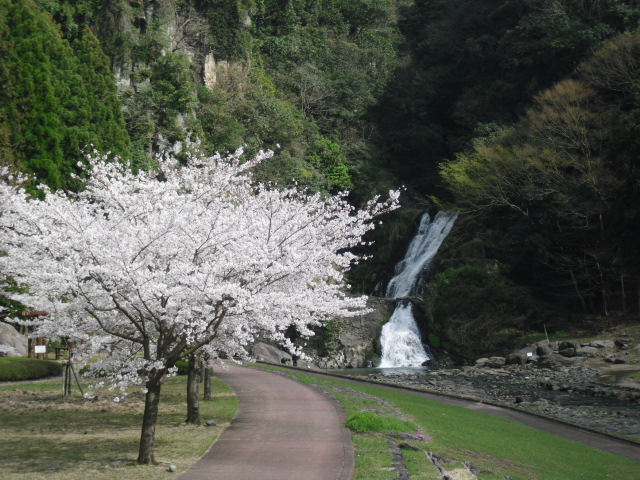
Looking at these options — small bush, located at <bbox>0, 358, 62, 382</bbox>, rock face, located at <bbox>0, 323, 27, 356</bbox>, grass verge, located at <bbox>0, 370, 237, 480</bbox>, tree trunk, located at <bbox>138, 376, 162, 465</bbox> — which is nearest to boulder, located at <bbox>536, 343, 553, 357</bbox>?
grass verge, located at <bbox>0, 370, 237, 480</bbox>

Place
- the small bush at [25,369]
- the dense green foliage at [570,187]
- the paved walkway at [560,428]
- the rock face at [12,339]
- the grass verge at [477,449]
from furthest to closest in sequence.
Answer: the dense green foliage at [570,187], the rock face at [12,339], the small bush at [25,369], the paved walkway at [560,428], the grass verge at [477,449]

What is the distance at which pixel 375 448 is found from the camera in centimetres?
1090

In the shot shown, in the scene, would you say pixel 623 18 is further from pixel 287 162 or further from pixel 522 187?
pixel 287 162

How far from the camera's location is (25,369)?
68.5 feet

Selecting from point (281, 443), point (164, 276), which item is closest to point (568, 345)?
point (281, 443)

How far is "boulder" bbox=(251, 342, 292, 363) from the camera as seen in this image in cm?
3406

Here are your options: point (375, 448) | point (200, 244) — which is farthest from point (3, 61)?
point (375, 448)

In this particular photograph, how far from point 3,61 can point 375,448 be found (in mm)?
27274

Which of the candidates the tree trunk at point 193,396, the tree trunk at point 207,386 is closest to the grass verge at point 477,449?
the tree trunk at point 193,396

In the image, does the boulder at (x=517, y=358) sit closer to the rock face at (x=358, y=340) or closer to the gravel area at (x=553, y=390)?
the gravel area at (x=553, y=390)

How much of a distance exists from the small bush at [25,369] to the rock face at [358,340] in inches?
676

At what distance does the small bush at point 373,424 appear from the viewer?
12438 mm

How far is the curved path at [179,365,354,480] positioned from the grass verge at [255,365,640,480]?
1.38ft

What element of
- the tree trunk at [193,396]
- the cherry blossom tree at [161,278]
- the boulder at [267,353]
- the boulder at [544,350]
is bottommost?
the tree trunk at [193,396]
